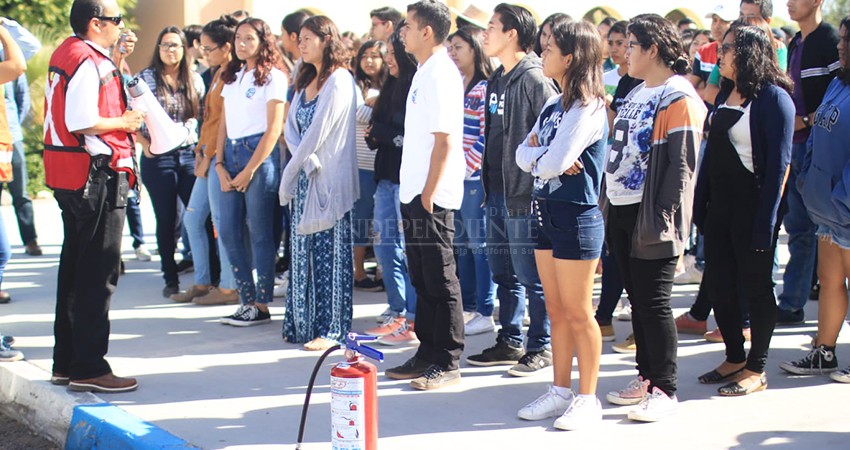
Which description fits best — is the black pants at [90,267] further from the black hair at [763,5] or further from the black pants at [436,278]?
the black hair at [763,5]

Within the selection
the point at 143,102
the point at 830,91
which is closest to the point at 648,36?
the point at 830,91

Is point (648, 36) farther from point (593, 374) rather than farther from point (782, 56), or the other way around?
point (782, 56)

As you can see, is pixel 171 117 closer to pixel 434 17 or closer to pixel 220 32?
pixel 220 32

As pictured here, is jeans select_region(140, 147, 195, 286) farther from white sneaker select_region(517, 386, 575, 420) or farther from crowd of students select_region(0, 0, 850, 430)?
white sneaker select_region(517, 386, 575, 420)

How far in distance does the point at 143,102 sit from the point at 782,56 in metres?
4.17

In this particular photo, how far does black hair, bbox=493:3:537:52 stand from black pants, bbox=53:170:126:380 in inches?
94.3

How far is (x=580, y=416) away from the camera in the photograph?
15.3 feet

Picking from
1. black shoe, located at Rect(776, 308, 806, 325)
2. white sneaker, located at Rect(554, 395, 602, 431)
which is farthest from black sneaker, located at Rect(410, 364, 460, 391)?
black shoe, located at Rect(776, 308, 806, 325)

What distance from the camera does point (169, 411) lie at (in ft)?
16.5

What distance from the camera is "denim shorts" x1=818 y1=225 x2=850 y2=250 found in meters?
5.21

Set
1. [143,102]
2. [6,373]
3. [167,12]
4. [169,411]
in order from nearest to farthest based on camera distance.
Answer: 1. [169,411]
2. [143,102]
3. [6,373]
4. [167,12]

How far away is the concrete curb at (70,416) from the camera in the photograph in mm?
4594

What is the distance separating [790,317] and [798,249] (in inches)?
18.8

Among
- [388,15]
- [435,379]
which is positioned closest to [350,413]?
[435,379]
